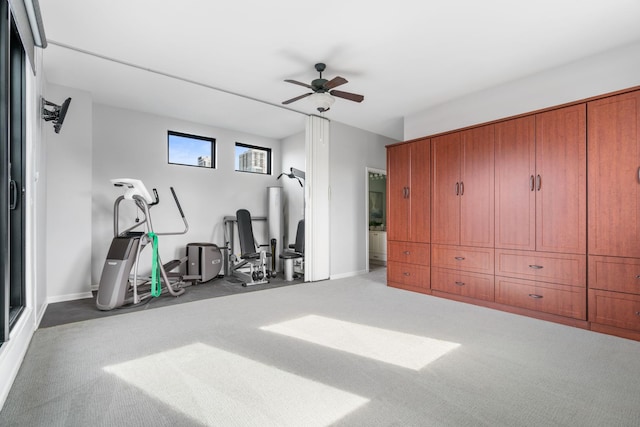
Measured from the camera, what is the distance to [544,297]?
327 centimetres

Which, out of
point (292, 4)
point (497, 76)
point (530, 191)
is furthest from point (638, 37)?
point (292, 4)

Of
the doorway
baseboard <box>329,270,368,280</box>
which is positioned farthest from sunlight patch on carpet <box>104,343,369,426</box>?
the doorway

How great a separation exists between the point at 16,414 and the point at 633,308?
14.8ft

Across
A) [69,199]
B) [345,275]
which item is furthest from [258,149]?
[69,199]

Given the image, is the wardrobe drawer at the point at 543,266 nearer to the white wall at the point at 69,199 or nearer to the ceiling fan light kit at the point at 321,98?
the ceiling fan light kit at the point at 321,98

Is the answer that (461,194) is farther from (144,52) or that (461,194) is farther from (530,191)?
(144,52)

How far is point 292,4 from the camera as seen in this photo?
100 inches

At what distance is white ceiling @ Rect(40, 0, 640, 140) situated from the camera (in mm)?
2590

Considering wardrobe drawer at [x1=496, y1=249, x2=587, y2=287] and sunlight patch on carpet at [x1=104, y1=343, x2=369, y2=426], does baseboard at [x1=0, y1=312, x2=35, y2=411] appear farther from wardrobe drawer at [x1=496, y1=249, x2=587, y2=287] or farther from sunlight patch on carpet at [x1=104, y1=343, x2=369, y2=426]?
wardrobe drawer at [x1=496, y1=249, x2=587, y2=287]

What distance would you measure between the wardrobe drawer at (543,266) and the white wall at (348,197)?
2697 millimetres

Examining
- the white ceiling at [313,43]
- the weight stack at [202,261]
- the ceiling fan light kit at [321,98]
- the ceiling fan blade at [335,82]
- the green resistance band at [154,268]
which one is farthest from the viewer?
the weight stack at [202,261]

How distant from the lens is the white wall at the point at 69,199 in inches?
155

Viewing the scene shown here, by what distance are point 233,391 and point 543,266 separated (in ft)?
10.8

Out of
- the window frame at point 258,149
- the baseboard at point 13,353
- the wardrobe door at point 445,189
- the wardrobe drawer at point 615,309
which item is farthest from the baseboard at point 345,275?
the baseboard at point 13,353
